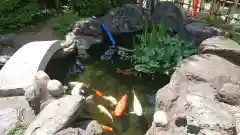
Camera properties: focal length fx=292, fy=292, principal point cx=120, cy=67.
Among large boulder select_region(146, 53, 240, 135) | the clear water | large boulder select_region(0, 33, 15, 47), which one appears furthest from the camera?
large boulder select_region(0, 33, 15, 47)

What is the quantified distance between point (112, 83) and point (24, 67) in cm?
182

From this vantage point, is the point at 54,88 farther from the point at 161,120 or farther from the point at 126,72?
the point at 126,72

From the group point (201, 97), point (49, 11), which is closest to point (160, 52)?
point (201, 97)

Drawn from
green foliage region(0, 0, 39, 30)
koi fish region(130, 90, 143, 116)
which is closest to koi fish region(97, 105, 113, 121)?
koi fish region(130, 90, 143, 116)

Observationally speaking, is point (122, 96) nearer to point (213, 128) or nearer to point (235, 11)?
point (213, 128)

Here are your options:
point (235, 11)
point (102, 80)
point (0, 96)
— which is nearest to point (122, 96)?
point (102, 80)

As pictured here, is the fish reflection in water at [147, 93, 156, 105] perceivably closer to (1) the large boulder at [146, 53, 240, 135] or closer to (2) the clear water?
(2) the clear water

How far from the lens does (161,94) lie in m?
4.80

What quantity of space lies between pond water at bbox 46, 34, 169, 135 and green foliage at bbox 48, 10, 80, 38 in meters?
1.09

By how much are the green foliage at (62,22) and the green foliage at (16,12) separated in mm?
616

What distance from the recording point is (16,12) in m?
8.03

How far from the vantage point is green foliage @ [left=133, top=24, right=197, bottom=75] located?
21.7ft

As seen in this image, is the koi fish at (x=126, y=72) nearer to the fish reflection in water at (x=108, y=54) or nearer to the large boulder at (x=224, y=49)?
the fish reflection in water at (x=108, y=54)

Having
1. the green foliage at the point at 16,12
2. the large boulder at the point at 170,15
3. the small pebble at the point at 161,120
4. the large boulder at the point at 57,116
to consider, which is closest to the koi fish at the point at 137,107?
the small pebble at the point at 161,120
